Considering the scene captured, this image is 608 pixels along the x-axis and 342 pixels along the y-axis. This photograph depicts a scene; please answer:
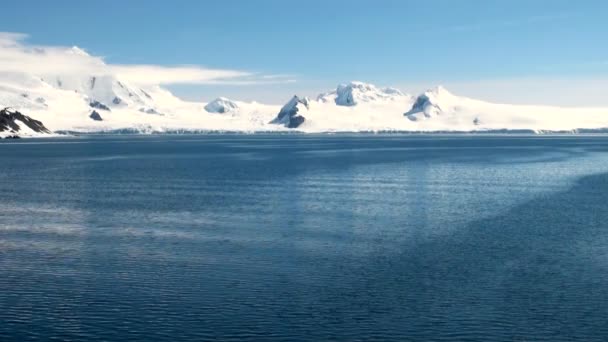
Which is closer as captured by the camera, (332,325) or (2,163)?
(332,325)

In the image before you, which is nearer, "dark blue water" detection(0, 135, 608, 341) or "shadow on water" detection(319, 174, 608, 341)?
"shadow on water" detection(319, 174, 608, 341)

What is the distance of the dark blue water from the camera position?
80.5ft

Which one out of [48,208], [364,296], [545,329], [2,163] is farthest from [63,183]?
[545,329]

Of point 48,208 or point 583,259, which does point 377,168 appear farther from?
point 583,259

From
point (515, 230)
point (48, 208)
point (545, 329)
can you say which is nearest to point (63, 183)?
point (48, 208)

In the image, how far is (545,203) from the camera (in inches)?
2133

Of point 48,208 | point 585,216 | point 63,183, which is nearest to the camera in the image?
point 585,216

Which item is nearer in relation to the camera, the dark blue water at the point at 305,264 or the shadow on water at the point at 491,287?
the shadow on water at the point at 491,287

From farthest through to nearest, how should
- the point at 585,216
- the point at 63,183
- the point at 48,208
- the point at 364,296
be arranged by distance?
the point at 63,183, the point at 48,208, the point at 585,216, the point at 364,296

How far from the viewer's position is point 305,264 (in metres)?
33.0

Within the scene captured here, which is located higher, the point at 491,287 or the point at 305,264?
the point at 305,264

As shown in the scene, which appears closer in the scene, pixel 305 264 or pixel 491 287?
pixel 491 287

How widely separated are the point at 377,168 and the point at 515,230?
50536mm

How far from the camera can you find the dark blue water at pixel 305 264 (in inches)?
966
